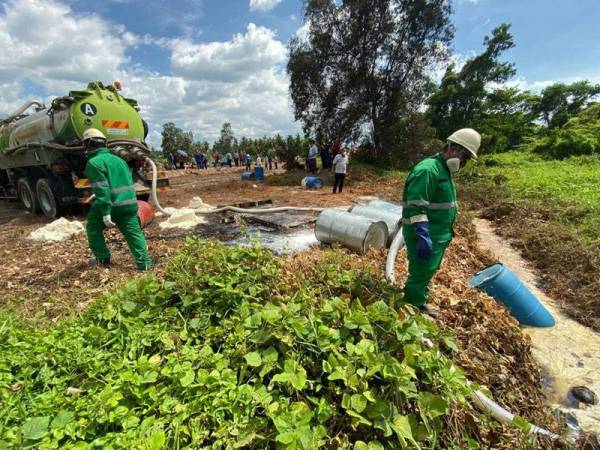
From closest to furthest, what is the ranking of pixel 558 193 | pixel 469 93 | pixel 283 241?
pixel 283 241 < pixel 558 193 < pixel 469 93

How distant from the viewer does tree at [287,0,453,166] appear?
1614 cm

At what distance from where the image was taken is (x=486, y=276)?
12.8 ft

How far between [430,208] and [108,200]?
3.64 m

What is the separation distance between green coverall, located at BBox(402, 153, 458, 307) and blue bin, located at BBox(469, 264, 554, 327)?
3.37 feet

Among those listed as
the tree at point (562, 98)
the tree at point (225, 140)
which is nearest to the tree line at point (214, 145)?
the tree at point (225, 140)

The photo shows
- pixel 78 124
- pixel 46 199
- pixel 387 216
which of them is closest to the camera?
pixel 387 216

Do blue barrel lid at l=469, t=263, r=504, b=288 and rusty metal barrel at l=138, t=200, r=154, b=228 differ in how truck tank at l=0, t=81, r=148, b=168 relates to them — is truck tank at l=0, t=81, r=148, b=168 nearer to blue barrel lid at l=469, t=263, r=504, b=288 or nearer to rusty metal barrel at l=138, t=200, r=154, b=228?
rusty metal barrel at l=138, t=200, r=154, b=228

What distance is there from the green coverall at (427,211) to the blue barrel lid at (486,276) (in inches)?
39.8

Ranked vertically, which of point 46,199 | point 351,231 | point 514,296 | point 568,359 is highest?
point 46,199

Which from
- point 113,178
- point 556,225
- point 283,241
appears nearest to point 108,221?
point 113,178

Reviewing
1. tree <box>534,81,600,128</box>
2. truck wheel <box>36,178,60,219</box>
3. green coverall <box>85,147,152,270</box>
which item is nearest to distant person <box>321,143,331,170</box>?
truck wheel <box>36,178,60,219</box>

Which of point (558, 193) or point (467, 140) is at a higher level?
point (467, 140)

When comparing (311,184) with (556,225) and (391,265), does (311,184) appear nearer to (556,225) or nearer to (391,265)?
(556,225)

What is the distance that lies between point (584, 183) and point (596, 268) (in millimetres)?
7618
